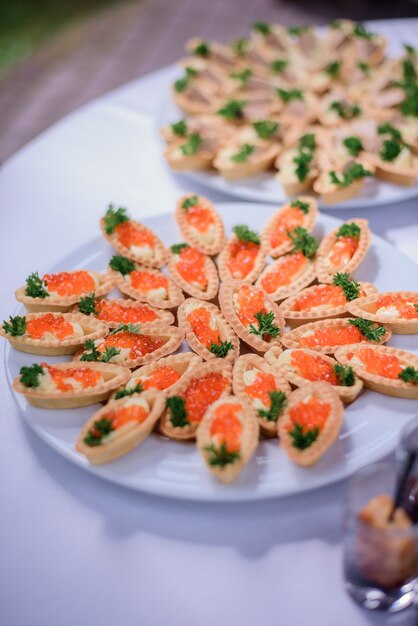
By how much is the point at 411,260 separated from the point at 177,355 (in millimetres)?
1236

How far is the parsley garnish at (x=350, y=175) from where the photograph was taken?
3.38 m

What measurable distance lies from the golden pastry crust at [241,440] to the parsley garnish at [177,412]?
0.07m

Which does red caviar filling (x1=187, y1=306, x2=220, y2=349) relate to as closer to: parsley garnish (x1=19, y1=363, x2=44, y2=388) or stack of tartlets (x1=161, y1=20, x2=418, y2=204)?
parsley garnish (x1=19, y1=363, x2=44, y2=388)

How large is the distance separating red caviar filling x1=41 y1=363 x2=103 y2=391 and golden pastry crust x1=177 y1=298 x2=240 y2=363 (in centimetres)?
42

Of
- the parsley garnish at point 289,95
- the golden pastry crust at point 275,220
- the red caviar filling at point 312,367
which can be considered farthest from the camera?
the parsley garnish at point 289,95

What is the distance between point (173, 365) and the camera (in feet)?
8.50

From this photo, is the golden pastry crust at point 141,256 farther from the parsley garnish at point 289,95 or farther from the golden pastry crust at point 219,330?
the parsley garnish at point 289,95

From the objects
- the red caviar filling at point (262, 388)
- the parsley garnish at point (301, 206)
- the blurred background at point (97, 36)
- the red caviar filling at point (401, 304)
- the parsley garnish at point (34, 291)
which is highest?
the blurred background at point (97, 36)

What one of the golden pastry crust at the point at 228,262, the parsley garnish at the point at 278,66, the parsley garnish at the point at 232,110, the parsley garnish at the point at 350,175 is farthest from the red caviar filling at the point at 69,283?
the parsley garnish at the point at 278,66

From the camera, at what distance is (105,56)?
27.1 ft

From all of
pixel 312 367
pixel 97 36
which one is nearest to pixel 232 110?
pixel 312 367

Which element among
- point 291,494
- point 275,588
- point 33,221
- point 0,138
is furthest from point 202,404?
point 0,138

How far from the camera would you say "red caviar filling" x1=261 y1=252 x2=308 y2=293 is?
300cm

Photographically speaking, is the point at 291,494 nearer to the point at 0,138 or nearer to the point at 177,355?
the point at 177,355
